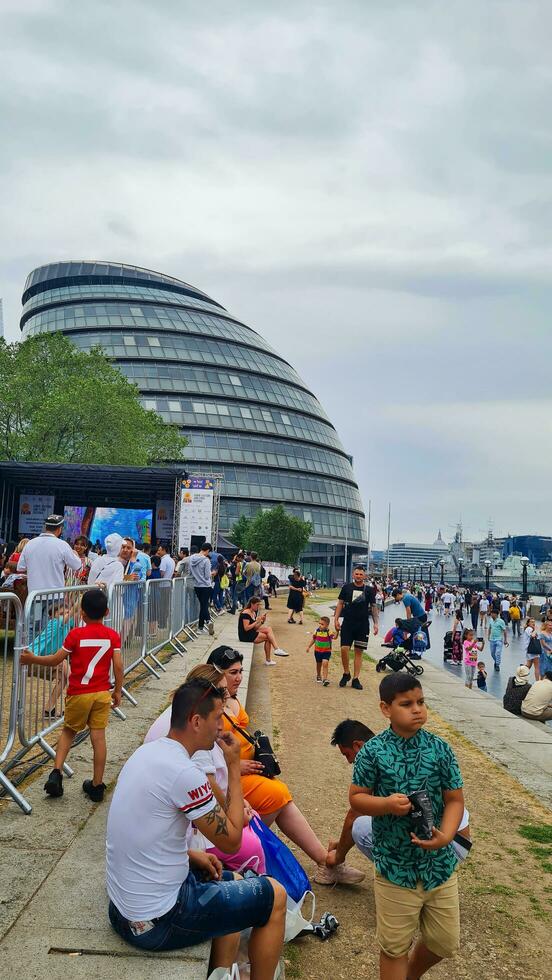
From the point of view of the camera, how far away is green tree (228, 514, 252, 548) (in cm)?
5934

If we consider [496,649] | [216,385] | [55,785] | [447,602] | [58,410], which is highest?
[216,385]

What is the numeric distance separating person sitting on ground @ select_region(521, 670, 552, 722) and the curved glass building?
51.1 metres

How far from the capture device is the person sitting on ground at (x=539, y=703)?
11.7 m

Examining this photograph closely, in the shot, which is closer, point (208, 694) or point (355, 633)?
point (208, 694)

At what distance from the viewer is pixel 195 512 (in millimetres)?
28984

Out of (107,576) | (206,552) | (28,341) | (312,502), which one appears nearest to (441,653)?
(206,552)

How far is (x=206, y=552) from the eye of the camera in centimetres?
1528

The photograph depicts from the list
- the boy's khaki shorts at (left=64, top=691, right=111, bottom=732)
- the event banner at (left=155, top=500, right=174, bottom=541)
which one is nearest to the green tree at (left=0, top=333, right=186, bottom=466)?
the event banner at (left=155, top=500, right=174, bottom=541)

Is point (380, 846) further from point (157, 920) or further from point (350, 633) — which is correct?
point (350, 633)

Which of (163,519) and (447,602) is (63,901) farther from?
(447,602)

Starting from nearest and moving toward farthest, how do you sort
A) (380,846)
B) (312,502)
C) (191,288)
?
(380,846) → (312,502) → (191,288)

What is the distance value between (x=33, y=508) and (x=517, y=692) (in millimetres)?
25748

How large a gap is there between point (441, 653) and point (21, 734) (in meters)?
21.6

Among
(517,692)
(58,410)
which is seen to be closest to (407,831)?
(517,692)
